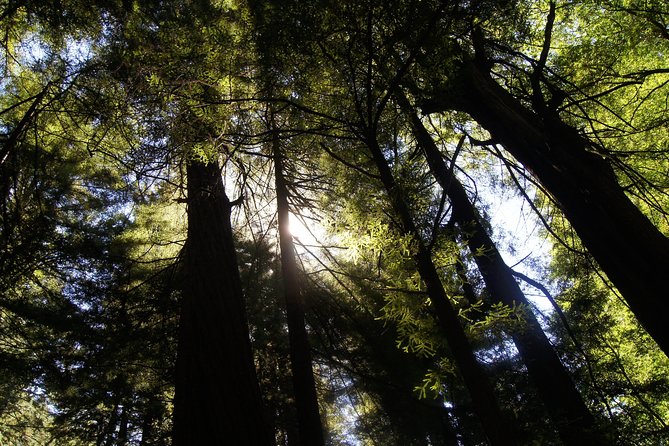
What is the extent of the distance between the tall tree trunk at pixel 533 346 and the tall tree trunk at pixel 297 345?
1.97m

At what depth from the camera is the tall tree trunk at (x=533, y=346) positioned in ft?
10.1

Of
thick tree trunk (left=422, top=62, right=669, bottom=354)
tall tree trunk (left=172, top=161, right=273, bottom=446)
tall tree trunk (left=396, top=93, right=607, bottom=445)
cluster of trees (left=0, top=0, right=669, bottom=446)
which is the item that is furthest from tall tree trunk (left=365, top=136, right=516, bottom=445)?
tall tree trunk (left=172, top=161, right=273, bottom=446)

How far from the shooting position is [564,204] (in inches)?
133

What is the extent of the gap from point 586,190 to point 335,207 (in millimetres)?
3539

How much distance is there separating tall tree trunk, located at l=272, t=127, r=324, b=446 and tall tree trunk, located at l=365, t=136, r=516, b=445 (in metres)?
1.99

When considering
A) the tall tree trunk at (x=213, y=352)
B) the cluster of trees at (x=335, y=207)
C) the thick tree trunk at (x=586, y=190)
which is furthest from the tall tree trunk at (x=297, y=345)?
the thick tree trunk at (x=586, y=190)

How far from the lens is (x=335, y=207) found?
5.95 meters

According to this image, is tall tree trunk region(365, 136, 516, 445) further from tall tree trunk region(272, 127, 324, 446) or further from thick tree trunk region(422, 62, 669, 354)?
tall tree trunk region(272, 127, 324, 446)

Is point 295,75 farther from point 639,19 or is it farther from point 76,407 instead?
point 76,407

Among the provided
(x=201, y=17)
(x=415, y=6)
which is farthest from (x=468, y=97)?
(x=201, y=17)

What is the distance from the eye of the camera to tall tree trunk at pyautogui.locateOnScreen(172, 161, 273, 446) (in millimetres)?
2932

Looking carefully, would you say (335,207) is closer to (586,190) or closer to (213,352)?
(213,352)

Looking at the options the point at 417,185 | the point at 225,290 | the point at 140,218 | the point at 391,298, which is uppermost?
the point at 140,218

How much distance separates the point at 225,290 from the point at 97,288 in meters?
3.70
